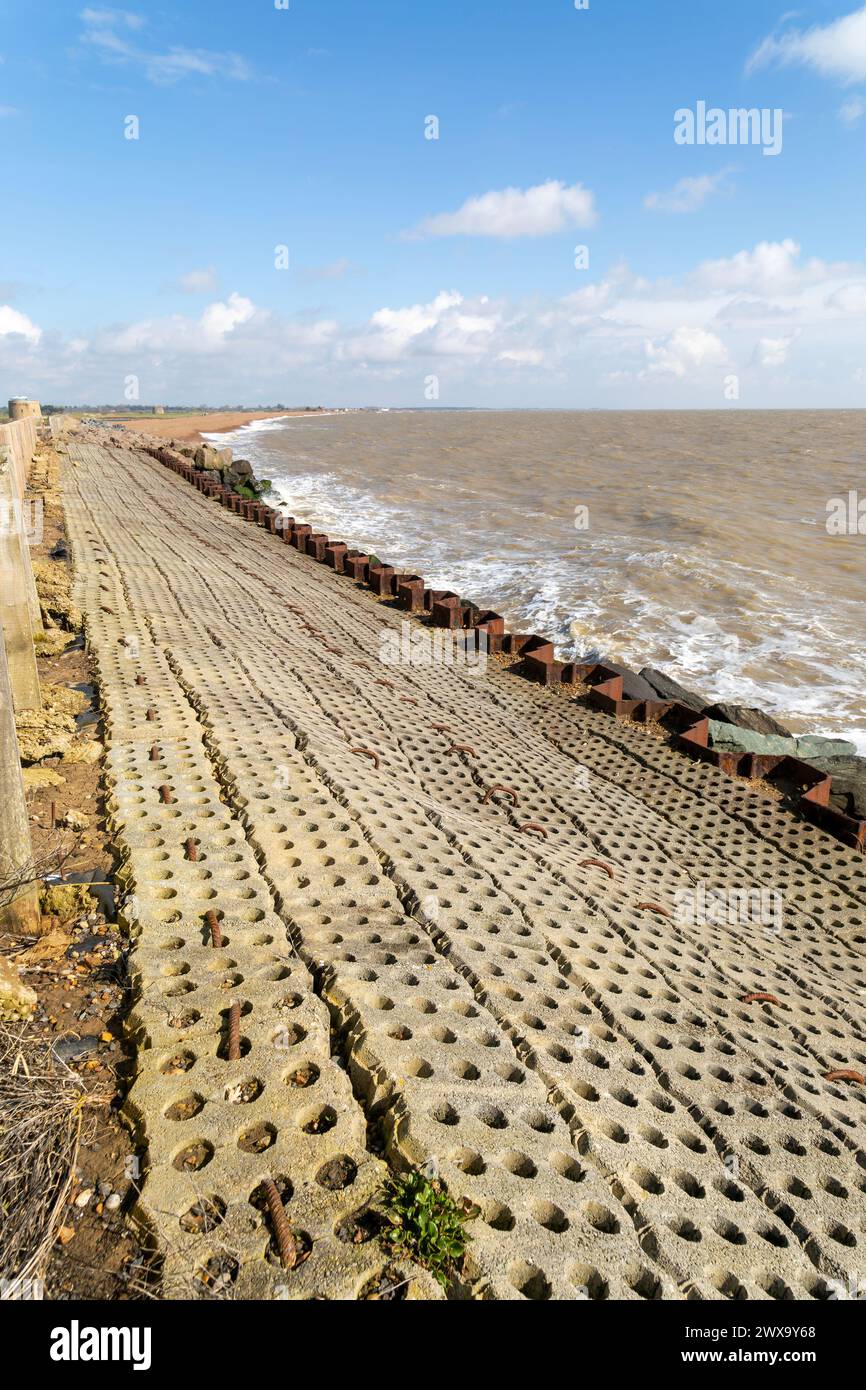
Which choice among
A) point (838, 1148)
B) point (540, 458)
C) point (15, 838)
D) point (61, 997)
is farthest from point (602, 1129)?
point (540, 458)

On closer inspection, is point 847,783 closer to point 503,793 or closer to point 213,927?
point 503,793

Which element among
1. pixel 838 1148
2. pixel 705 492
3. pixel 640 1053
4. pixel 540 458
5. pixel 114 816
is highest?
pixel 540 458

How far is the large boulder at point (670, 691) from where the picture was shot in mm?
14273

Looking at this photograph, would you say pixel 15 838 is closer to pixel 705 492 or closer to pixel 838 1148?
pixel 838 1148

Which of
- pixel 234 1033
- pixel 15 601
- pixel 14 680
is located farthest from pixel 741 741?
pixel 234 1033

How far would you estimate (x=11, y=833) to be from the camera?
4590 mm

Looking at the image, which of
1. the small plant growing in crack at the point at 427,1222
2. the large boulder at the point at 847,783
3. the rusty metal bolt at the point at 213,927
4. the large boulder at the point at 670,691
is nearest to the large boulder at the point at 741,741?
the large boulder at the point at 847,783

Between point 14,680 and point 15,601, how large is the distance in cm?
107

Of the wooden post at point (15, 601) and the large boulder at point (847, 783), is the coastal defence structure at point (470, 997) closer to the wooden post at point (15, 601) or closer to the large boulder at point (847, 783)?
the wooden post at point (15, 601)

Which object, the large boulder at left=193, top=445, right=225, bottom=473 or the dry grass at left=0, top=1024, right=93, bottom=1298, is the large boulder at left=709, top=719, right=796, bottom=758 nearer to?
the dry grass at left=0, top=1024, right=93, bottom=1298

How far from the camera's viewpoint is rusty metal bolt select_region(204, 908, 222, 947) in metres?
4.70

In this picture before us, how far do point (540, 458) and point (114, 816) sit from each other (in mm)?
70326

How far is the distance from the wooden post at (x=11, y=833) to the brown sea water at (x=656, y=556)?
1421cm
